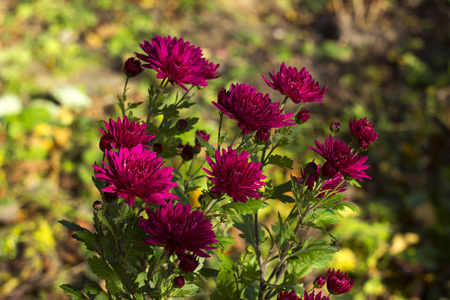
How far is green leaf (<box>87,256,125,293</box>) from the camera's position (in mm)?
1040

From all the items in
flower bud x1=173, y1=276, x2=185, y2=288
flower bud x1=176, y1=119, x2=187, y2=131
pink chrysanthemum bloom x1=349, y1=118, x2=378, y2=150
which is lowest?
flower bud x1=173, y1=276, x2=185, y2=288

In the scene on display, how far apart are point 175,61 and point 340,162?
494 millimetres

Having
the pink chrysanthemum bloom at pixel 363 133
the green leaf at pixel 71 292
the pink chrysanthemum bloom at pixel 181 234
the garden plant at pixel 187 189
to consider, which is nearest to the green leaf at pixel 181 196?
the garden plant at pixel 187 189

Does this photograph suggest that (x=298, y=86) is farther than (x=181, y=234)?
Yes

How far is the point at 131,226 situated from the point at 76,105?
2.97 m

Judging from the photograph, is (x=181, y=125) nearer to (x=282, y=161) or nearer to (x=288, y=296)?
(x=282, y=161)

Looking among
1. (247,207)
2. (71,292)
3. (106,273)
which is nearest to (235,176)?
(247,207)

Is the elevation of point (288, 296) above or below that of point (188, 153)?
below

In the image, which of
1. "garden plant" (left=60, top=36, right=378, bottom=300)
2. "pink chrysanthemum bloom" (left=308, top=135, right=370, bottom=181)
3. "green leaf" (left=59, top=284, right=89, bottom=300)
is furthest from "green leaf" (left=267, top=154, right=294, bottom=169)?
"green leaf" (left=59, top=284, right=89, bottom=300)

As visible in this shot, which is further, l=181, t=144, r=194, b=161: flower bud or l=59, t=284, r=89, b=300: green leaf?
l=181, t=144, r=194, b=161: flower bud

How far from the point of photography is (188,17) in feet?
18.2

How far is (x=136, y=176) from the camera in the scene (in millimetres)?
921

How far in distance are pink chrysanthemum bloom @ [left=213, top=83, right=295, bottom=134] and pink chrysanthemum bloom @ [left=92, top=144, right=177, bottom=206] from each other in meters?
0.22

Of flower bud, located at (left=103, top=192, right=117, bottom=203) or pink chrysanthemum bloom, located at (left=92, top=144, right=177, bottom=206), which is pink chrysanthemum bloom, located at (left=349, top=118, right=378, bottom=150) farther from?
flower bud, located at (left=103, top=192, right=117, bottom=203)
